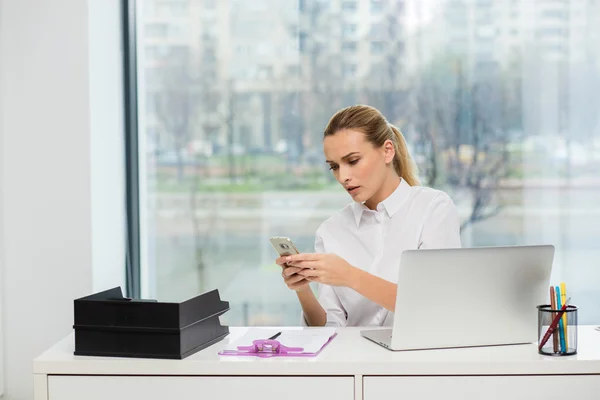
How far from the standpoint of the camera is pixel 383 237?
8.40 ft

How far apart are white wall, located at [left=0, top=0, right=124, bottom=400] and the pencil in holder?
2.02m

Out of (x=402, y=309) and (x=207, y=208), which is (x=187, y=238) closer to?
(x=207, y=208)

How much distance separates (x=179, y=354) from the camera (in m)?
1.78

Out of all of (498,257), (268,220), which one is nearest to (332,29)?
(268,220)

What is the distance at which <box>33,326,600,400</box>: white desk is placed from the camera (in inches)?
68.2

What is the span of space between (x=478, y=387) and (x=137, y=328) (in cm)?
83

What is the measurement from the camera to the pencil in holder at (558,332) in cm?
179

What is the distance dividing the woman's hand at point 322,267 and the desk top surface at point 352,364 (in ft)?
0.96

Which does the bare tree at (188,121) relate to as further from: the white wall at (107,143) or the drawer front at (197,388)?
the drawer front at (197,388)

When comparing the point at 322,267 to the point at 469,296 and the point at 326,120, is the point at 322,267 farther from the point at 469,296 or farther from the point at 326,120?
the point at 326,120

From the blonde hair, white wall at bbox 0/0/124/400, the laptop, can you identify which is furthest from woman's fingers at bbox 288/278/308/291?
white wall at bbox 0/0/124/400

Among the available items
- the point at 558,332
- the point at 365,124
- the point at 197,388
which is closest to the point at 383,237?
the point at 365,124

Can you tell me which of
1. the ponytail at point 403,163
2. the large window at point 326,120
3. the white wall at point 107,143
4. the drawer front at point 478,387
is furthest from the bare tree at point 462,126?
the drawer front at point 478,387

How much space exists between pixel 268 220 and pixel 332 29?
0.99m
